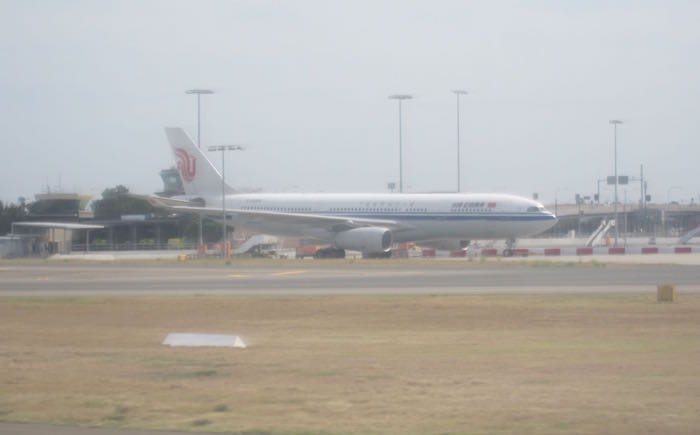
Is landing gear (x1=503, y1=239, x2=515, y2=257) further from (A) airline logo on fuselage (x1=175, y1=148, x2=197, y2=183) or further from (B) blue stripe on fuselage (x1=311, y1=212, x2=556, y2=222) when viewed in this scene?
(A) airline logo on fuselage (x1=175, y1=148, x2=197, y2=183)

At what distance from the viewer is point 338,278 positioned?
37156mm

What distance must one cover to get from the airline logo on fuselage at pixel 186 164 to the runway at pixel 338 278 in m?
14.5

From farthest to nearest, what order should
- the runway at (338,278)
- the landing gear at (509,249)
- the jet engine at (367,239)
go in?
the landing gear at (509,249), the jet engine at (367,239), the runway at (338,278)

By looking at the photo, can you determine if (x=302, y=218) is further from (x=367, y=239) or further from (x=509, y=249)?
(x=509, y=249)

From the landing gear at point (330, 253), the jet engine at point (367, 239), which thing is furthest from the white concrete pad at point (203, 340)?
the landing gear at point (330, 253)

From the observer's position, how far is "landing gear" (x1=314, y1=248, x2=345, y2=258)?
56.1m

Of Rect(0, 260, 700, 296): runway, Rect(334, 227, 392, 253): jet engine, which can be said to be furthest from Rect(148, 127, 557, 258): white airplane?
Rect(0, 260, 700, 296): runway

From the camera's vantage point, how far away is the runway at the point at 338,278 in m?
31.8

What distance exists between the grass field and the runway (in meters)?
5.17

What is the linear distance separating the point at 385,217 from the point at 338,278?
19.6 metres

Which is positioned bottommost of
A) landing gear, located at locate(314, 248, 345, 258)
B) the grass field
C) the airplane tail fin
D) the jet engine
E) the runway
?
the grass field

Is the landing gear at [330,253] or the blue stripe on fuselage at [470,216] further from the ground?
the blue stripe on fuselage at [470,216]

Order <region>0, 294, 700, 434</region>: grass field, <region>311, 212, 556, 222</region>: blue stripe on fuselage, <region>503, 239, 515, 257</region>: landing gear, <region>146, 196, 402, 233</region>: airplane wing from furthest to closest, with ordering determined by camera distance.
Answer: <region>503, 239, 515, 257</region>: landing gear, <region>146, 196, 402, 233</region>: airplane wing, <region>311, 212, 556, 222</region>: blue stripe on fuselage, <region>0, 294, 700, 434</region>: grass field

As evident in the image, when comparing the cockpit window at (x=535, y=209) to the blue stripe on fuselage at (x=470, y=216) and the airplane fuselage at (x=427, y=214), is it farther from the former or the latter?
the blue stripe on fuselage at (x=470, y=216)
